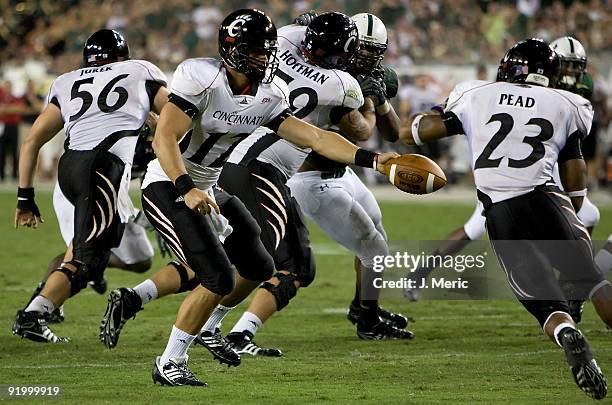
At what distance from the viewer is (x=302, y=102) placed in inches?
265

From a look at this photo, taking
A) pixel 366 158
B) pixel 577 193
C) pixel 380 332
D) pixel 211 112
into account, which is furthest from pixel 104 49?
pixel 577 193

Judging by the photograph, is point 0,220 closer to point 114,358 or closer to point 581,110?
point 114,358

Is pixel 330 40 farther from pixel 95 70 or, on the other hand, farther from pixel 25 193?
pixel 25 193

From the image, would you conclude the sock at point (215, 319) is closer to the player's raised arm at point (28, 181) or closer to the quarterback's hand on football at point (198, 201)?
the player's raised arm at point (28, 181)

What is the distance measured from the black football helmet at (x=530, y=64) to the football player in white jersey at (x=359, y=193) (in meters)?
1.31

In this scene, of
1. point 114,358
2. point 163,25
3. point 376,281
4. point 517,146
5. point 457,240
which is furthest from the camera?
point 163,25

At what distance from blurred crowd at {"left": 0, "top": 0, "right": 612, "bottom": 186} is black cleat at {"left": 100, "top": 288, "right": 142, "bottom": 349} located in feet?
35.2

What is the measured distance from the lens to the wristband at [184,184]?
5215 millimetres

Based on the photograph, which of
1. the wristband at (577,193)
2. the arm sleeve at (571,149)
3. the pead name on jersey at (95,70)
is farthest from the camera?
the pead name on jersey at (95,70)

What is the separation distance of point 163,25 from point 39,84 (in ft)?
8.73

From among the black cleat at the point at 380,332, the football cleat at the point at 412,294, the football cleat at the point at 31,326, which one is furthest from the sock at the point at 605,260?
the football cleat at the point at 31,326

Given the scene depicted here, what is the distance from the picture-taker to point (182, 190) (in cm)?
522

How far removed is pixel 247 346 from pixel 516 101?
2.03 metres

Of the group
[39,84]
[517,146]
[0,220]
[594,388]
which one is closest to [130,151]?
[517,146]
